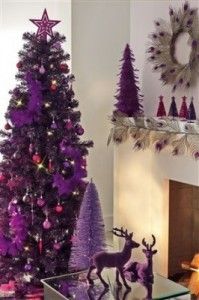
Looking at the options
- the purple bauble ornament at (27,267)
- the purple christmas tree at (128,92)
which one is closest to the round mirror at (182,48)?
the purple christmas tree at (128,92)

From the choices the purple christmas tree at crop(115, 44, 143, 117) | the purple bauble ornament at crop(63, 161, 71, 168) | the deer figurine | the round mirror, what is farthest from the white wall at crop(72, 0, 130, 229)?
the deer figurine

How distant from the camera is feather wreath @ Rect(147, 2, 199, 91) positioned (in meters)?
3.67

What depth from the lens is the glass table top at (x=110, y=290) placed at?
2621 millimetres

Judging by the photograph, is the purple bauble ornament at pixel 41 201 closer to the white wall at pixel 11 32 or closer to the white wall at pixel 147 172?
the white wall at pixel 147 172

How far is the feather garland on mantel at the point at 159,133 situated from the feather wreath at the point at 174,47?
1.29 ft

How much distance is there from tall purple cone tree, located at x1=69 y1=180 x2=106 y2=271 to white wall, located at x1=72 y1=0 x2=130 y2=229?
184 centimetres

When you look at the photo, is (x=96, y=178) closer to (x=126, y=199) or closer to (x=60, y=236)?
(x=126, y=199)

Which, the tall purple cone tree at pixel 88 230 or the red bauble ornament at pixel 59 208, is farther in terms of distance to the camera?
the red bauble ornament at pixel 59 208

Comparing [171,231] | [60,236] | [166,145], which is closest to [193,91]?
[166,145]

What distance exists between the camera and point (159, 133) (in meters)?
3.60

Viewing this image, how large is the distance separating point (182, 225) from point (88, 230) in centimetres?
101

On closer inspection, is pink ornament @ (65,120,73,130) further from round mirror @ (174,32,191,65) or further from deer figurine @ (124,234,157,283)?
round mirror @ (174,32,191,65)

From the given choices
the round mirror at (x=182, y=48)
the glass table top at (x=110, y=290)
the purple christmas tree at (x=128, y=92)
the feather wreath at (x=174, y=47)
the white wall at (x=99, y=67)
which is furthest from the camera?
the white wall at (x=99, y=67)

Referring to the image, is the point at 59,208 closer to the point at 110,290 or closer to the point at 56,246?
the point at 56,246
